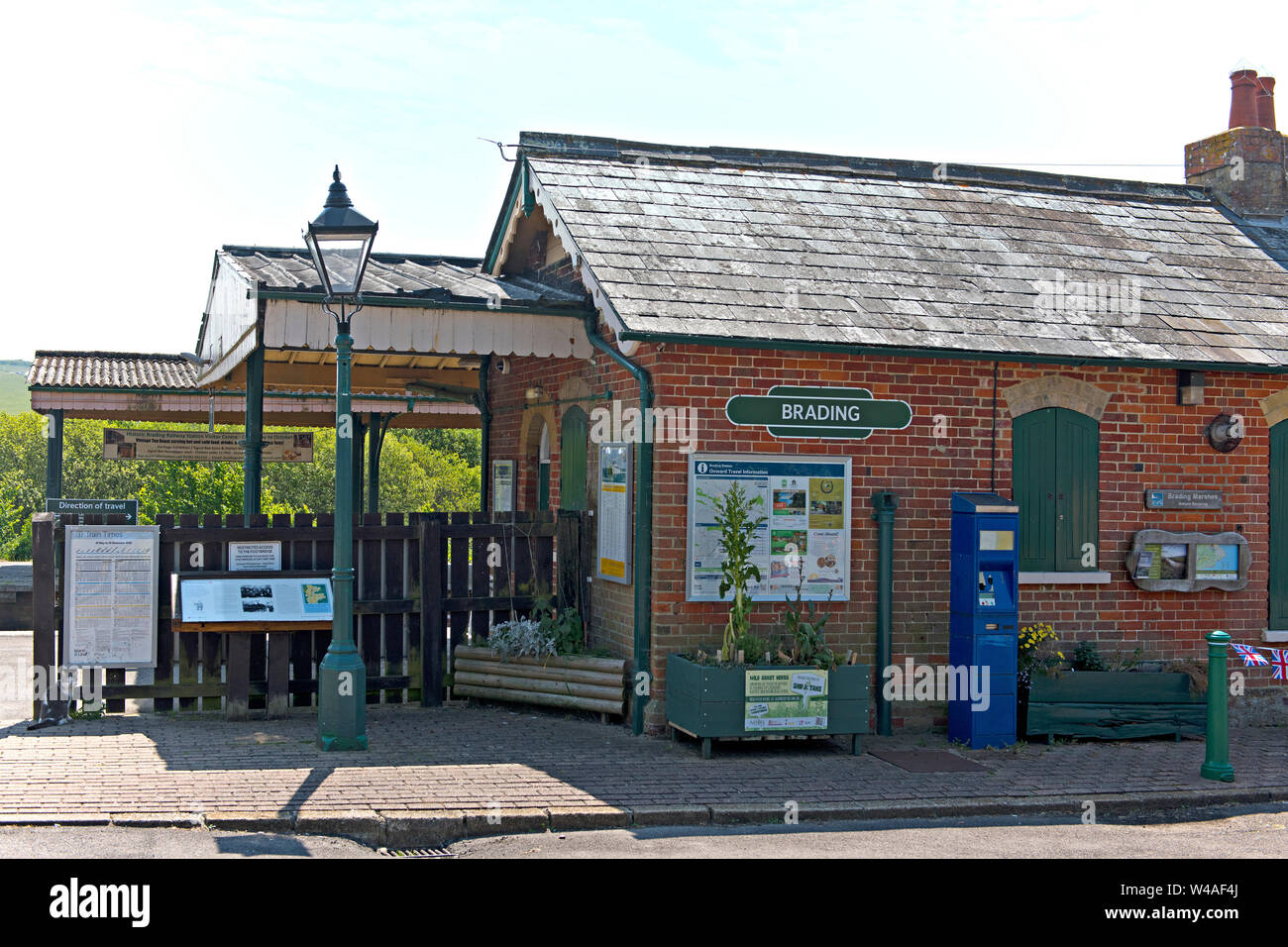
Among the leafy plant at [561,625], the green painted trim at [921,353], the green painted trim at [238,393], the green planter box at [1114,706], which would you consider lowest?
the green planter box at [1114,706]

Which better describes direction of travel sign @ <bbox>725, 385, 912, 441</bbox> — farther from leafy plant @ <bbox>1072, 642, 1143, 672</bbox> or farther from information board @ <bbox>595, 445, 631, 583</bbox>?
leafy plant @ <bbox>1072, 642, 1143, 672</bbox>

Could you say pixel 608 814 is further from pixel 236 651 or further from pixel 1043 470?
pixel 1043 470

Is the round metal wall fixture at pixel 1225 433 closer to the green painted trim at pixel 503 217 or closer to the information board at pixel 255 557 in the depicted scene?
the green painted trim at pixel 503 217

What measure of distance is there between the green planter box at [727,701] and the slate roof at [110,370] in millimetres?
11613

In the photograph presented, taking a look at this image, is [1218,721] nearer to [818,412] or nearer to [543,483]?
[818,412]

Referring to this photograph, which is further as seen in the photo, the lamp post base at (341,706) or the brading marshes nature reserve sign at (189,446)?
the brading marshes nature reserve sign at (189,446)

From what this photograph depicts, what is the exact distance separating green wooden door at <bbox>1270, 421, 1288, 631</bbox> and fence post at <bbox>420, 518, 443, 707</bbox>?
25.3 ft

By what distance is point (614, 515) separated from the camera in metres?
10.8

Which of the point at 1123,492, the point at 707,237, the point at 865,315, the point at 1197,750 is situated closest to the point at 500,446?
the point at 707,237

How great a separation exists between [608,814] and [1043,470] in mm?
5423

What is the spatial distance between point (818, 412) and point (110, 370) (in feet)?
45.1

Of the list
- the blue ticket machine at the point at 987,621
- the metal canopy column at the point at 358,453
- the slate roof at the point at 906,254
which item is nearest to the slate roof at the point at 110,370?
the metal canopy column at the point at 358,453

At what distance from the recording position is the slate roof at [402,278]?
35.4 ft

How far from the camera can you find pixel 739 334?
9.66m
